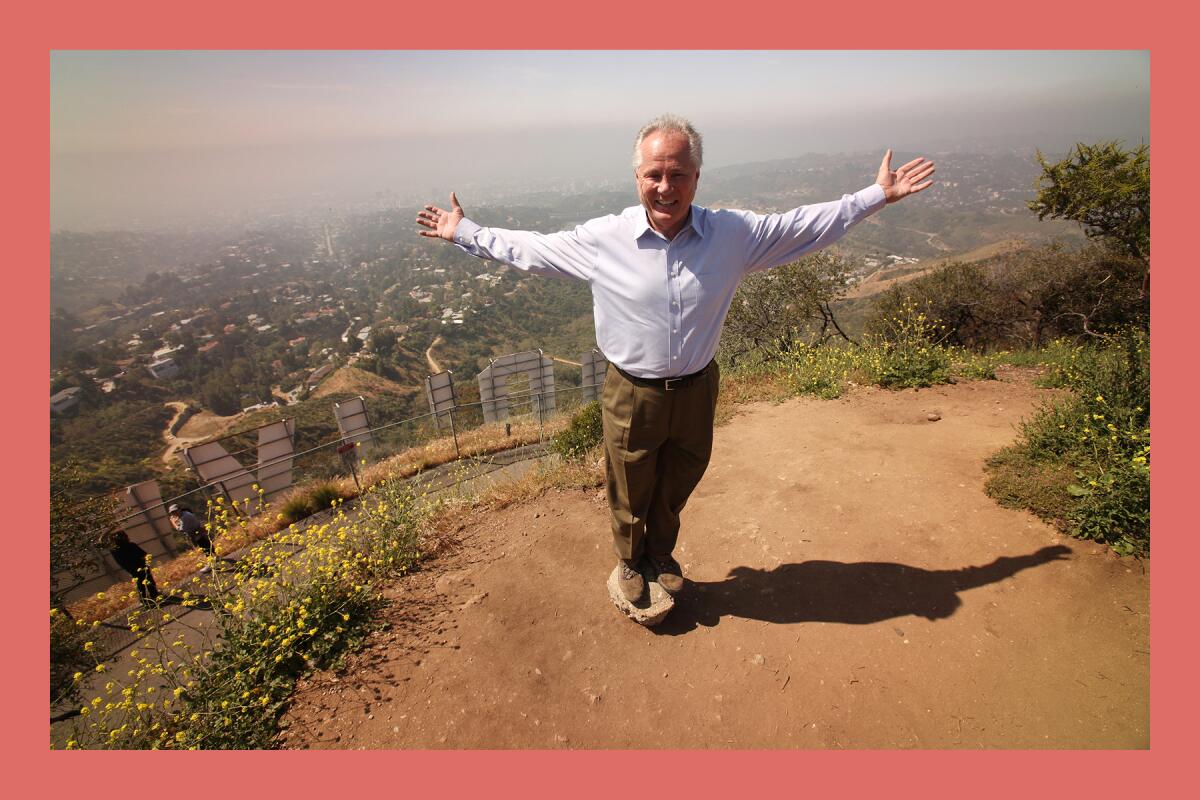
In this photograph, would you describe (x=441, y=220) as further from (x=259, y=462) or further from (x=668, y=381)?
(x=259, y=462)

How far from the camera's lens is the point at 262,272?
349 ft

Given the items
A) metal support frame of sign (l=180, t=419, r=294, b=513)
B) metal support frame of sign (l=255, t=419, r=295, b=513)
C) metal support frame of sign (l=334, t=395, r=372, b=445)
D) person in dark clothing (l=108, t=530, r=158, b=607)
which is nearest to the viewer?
person in dark clothing (l=108, t=530, r=158, b=607)

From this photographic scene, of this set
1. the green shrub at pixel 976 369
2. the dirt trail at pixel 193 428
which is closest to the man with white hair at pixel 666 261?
the green shrub at pixel 976 369

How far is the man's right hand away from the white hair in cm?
107

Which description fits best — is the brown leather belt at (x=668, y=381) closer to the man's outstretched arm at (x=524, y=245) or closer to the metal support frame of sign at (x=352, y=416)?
the man's outstretched arm at (x=524, y=245)

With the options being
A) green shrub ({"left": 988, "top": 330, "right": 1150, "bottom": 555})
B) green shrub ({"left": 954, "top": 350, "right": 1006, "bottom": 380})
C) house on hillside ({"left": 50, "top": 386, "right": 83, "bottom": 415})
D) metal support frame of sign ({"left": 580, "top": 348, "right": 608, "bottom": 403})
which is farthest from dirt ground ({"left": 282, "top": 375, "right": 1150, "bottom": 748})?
house on hillside ({"left": 50, "top": 386, "right": 83, "bottom": 415})

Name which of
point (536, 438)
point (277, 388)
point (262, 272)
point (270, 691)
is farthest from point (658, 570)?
point (262, 272)

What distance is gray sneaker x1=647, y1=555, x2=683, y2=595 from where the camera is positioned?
3.25 metres

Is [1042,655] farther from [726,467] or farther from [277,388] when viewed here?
[277,388]

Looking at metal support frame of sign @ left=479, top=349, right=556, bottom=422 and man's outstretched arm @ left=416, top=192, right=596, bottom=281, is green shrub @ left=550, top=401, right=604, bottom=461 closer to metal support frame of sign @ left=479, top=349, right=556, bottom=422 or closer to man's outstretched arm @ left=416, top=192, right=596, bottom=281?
man's outstretched arm @ left=416, top=192, right=596, bottom=281

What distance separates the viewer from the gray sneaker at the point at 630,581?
3.19 m

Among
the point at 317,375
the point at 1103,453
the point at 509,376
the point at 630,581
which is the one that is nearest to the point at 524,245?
the point at 630,581

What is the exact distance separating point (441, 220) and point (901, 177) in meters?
2.47

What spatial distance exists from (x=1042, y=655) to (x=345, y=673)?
3886 millimetres
